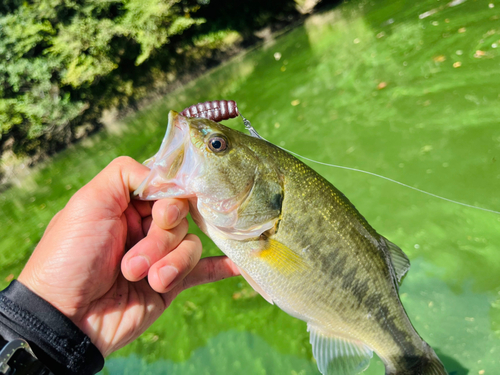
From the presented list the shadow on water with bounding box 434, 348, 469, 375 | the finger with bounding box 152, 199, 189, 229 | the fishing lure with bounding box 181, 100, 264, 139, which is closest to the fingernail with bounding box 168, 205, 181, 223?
the finger with bounding box 152, 199, 189, 229

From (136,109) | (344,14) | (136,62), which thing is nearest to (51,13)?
(136,62)

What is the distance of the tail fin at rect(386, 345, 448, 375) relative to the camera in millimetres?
1892

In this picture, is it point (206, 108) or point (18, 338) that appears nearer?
point (18, 338)

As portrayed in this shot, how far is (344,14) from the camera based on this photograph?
1269 centimetres

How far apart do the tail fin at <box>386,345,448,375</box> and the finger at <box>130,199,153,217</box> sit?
6.16ft

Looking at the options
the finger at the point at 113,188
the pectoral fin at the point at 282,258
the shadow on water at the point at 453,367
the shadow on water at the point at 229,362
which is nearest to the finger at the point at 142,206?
the finger at the point at 113,188

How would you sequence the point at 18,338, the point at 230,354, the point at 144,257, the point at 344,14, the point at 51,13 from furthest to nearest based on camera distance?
1. the point at 51,13
2. the point at 344,14
3. the point at 230,354
4. the point at 144,257
5. the point at 18,338

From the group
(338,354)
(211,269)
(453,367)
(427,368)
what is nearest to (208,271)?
(211,269)

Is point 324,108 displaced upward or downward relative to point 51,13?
downward

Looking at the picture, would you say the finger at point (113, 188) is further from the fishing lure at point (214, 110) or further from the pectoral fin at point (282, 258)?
the pectoral fin at point (282, 258)

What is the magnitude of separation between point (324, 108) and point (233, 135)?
4918mm

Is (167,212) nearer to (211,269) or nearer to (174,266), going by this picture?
(174,266)

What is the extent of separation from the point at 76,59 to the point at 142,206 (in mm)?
16359

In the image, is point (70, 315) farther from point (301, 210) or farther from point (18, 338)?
point (301, 210)
